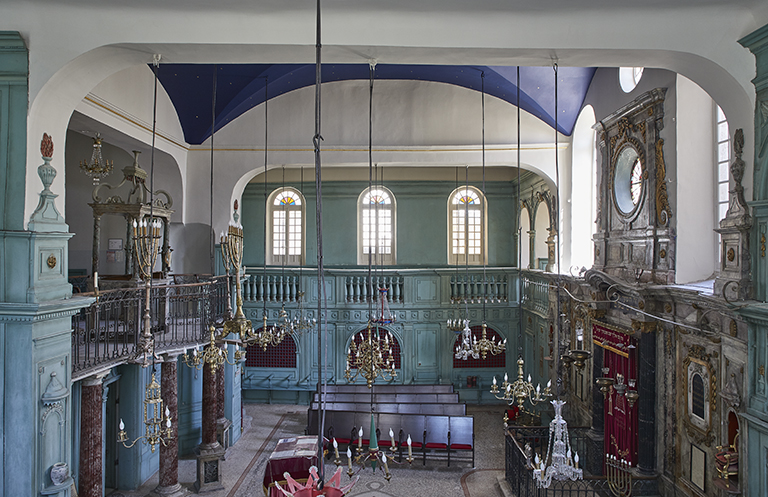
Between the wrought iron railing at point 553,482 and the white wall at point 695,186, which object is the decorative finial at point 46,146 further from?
the white wall at point 695,186

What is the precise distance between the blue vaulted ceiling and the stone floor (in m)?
7.57

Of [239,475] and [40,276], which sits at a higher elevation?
[40,276]

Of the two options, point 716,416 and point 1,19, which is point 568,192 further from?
point 1,19

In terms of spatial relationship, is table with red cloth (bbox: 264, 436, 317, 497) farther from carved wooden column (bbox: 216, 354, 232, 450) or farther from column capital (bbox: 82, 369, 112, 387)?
column capital (bbox: 82, 369, 112, 387)

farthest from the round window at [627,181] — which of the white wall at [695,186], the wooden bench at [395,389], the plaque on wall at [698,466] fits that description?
the wooden bench at [395,389]

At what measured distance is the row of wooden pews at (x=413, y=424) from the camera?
10.8 metres

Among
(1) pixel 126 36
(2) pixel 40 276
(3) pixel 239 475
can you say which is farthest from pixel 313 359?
(1) pixel 126 36

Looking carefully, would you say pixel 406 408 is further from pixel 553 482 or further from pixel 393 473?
pixel 553 482

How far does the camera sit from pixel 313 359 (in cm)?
1507

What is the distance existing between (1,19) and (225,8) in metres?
2.52

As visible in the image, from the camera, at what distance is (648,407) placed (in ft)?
25.8

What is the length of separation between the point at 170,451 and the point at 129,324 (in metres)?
2.46

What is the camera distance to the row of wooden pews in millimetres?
10789

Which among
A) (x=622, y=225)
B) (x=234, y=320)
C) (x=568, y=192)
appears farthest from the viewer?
(x=568, y=192)
